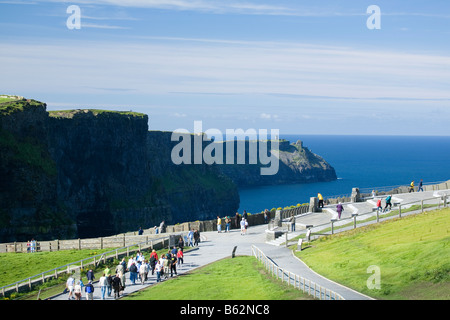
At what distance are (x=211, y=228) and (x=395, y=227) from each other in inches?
773

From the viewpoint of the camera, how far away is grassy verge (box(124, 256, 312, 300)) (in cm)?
2903

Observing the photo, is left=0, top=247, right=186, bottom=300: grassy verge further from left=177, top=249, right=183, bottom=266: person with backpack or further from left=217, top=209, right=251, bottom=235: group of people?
left=217, top=209, right=251, bottom=235: group of people

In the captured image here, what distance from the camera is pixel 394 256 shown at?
32938 mm

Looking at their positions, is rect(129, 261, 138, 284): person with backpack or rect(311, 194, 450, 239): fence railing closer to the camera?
rect(129, 261, 138, 284): person with backpack

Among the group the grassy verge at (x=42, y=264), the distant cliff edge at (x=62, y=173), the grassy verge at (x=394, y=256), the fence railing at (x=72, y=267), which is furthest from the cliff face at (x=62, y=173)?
the grassy verge at (x=394, y=256)

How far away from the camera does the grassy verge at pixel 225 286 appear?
29031 mm

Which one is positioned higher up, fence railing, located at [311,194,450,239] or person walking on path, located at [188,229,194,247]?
fence railing, located at [311,194,450,239]

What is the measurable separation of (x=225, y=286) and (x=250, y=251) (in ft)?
39.7

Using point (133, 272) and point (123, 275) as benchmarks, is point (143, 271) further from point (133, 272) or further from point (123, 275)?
point (123, 275)

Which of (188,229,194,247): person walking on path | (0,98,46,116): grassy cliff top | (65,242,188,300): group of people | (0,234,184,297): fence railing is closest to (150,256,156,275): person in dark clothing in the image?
(65,242,188,300): group of people

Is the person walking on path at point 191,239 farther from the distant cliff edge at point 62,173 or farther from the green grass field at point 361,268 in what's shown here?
the distant cliff edge at point 62,173

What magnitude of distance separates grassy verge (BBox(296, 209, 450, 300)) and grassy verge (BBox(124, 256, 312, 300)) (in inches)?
130
